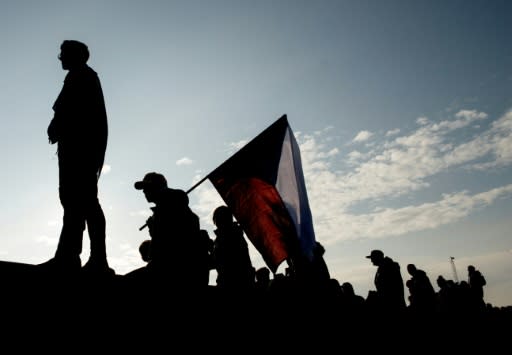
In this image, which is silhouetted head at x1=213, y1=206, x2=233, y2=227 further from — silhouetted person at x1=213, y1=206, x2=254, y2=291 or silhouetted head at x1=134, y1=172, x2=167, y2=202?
silhouetted head at x1=134, y1=172, x2=167, y2=202

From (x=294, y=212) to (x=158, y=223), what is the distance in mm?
3043

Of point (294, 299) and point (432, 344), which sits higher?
point (294, 299)

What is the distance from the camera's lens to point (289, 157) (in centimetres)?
696

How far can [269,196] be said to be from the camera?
6547mm

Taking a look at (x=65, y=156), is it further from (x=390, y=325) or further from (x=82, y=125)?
(x=390, y=325)

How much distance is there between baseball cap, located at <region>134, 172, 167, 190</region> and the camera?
432cm

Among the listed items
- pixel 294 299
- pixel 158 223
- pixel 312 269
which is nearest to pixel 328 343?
pixel 294 299

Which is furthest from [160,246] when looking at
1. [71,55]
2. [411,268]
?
[411,268]

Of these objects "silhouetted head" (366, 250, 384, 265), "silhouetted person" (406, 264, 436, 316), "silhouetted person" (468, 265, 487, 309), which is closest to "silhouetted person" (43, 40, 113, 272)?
"silhouetted head" (366, 250, 384, 265)

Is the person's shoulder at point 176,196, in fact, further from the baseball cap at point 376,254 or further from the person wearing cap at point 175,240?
the baseball cap at point 376,254

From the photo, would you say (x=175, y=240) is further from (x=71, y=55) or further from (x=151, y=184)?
(x=71, y=55)

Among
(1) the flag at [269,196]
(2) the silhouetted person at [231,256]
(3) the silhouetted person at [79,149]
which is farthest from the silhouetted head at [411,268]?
(3) the silhouetted person at [79,149]

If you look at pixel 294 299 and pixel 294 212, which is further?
pixel 294 212

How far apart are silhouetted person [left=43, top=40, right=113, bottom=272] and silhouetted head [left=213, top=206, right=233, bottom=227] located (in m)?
1.85
